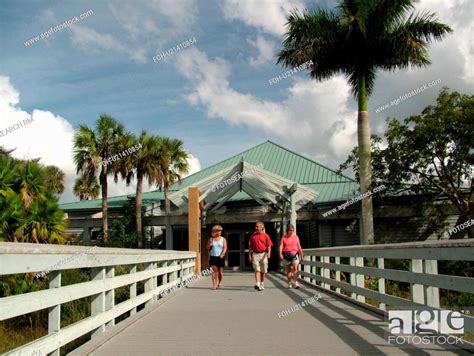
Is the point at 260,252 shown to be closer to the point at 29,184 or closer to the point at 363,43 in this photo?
the point at 29,184

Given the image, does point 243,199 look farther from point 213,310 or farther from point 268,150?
point 213,310

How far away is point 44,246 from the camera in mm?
4266

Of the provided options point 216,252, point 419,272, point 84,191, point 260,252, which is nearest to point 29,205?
point 216,252

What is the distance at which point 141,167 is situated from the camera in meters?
29.7

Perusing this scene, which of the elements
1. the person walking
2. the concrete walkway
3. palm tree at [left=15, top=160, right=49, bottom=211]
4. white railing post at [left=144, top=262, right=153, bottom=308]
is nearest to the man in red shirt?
the person walking

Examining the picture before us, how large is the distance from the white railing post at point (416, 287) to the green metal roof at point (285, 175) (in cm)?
2157

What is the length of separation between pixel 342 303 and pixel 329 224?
19.3 metres

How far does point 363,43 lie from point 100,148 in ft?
50.4

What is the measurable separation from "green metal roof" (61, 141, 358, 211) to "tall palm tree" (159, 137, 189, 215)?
3.83 ft

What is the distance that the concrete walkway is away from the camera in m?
5.33

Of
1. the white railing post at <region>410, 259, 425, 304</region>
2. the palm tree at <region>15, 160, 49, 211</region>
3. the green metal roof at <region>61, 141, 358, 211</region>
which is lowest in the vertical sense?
the white railing post at <region>410, 259, 425, 304</region>

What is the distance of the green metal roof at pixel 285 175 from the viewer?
100 feet

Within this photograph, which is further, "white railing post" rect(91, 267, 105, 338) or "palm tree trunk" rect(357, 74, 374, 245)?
"palm tree trunk" rect(357, 74, 374, 245)

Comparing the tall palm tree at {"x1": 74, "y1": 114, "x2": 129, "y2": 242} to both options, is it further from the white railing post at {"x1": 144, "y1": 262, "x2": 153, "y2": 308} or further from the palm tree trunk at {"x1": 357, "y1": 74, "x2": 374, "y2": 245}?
the white railing post at {"x1": 144, "y1": 262, "x2": 153, "y2": 308}
